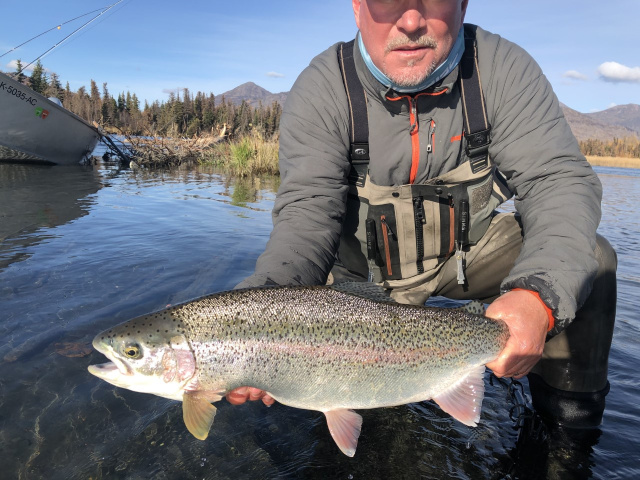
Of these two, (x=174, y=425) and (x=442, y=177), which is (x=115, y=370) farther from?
(x=442, y=177)

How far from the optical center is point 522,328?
94.1 inches

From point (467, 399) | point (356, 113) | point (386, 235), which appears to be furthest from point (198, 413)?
point (356, 113)

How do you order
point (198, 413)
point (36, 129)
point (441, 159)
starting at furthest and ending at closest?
point (36, 129) → point (441, 159) → point (198, 413)

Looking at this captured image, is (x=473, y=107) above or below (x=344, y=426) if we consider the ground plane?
above

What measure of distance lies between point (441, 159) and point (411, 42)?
0.90 m

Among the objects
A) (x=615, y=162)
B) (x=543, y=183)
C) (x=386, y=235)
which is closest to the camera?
(x=543, y=183)

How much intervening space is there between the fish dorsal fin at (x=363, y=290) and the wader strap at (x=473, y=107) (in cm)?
154

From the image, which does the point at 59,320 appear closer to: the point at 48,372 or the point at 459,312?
the point at 48,372

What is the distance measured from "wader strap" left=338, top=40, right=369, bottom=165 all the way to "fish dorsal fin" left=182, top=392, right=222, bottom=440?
2057 millimetres

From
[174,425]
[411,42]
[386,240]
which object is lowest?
[174,425]

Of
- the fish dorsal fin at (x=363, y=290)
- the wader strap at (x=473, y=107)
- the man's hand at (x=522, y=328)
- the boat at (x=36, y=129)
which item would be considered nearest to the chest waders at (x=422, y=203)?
the wader strap at (x=473, y=107)

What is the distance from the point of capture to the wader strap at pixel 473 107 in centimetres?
335

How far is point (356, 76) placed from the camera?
344cm

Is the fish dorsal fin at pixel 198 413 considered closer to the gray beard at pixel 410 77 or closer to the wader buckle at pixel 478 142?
the gray beard at pixel 410 77
